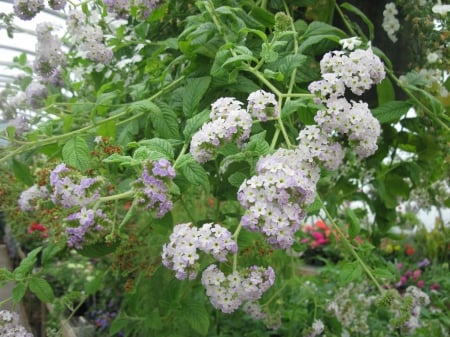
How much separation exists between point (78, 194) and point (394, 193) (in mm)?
991

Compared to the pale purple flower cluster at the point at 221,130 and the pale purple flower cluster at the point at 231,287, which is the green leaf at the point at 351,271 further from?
the pale purple flower cluster at the point at 221,130

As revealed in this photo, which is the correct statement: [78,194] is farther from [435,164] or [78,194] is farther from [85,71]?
[435,164]

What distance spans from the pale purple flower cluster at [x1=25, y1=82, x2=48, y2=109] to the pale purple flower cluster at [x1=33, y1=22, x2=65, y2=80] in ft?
0.48

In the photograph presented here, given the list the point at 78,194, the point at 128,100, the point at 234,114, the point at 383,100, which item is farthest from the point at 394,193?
the point at 78,194

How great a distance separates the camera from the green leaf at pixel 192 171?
0.90 meters

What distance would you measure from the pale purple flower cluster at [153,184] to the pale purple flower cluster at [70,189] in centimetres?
9

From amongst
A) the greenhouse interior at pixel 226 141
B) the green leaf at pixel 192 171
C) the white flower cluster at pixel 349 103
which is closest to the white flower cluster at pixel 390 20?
the greenhouse interior at pixel 226 141

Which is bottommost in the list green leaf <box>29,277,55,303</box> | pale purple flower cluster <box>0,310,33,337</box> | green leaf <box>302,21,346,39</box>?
pale purple flower cluster <box>0,310,33,337</box>

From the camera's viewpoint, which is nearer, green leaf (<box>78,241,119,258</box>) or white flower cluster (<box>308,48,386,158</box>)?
white flower cluster (<box>308,48,386,158</box>)

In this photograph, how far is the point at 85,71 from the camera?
185 cm

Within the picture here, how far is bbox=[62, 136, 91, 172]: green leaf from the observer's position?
104 cm

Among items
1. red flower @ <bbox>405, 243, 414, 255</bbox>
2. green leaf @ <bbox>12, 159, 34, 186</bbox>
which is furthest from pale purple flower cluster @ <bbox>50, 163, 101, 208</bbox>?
red flower @ <bbox>405, 243, 414, 255</bbox>

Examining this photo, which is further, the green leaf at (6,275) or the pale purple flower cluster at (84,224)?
the green leaf at (6,275)

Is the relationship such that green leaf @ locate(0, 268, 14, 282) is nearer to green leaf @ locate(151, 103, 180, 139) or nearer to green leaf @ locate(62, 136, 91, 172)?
green leaf @ locate(62, 136, 91, 172)
